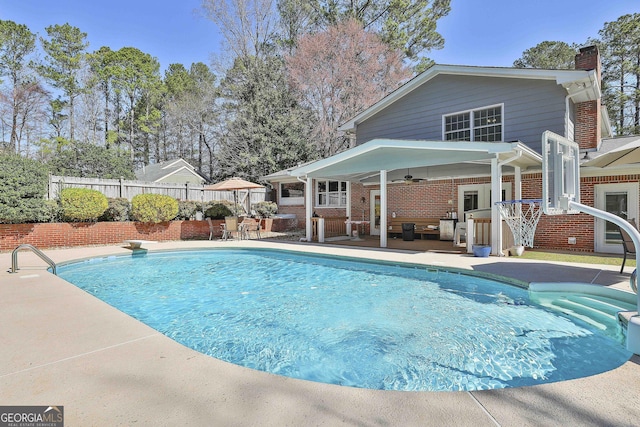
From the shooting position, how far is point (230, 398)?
2.14m

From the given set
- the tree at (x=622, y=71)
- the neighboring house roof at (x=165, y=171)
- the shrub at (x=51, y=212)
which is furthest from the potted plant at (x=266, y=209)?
the tree at (x=622, y=71)

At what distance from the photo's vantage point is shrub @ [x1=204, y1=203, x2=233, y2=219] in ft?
49.6

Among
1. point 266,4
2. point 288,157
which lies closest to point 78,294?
point 288,157

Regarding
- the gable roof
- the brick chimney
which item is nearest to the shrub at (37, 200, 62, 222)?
the gable roof

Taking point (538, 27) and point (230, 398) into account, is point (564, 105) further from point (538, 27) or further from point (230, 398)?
point (230, 398)

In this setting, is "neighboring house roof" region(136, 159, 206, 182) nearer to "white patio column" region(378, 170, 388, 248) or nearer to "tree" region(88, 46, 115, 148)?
"tree" region(88, 46, 115, 148)

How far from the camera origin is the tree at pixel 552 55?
24531 millimetres

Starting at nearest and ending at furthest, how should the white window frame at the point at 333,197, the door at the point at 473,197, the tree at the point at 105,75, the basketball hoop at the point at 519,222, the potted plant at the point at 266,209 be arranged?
1. the basketball hoop at the point at 519,222
2. the door at the point at 473,197
3. the white window frame at the point at 333,197
4. the potted plant at the point at 266,209
5. the tree at the point at 105,75

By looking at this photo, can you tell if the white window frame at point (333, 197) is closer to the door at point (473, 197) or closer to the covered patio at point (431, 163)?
the covered patio at point (431, 163)

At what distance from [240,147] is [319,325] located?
67.3ft

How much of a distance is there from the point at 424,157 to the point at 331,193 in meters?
8.36

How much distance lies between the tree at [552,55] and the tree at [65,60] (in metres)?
36.5

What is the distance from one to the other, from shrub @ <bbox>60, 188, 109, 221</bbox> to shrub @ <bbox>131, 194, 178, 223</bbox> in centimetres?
119

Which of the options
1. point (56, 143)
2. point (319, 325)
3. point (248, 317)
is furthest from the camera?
point (56, 143)
